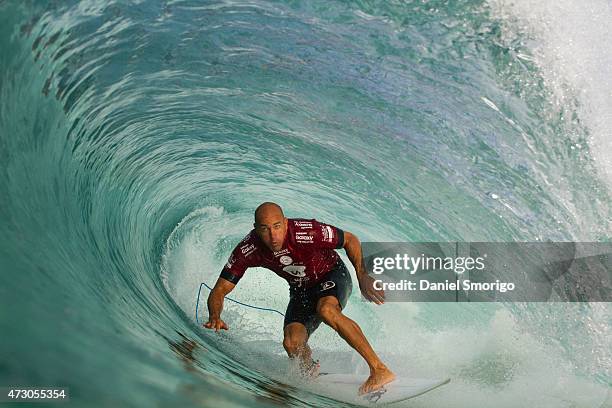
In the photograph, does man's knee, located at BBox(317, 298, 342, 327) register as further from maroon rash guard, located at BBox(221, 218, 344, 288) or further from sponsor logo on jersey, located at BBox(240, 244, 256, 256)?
sponsor logo on jersey, located at BBox(240, 244, 256, 256)

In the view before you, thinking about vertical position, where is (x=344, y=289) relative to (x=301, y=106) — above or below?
below

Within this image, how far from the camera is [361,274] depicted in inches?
185

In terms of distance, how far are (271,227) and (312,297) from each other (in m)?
1.00

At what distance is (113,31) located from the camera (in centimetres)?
469

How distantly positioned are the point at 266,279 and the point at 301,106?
3.80 m

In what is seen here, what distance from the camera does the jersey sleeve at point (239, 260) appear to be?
4.69 m

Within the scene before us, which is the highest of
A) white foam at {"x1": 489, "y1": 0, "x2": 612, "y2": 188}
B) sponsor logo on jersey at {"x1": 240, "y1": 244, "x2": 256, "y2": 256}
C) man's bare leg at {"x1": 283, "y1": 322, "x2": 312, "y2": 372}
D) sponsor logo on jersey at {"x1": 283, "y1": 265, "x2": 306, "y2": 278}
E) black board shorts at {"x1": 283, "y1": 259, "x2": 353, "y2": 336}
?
white foam at {"x1": 489, "y1": 0, "x2": 612, "y2": 188}

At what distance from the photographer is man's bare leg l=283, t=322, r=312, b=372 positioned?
4770mm

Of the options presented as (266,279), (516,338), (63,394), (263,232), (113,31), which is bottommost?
(63,394)

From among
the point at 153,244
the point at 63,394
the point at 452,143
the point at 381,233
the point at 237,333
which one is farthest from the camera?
the point at 381,233

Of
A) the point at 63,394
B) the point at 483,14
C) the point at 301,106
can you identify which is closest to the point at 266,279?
the point at 301,106

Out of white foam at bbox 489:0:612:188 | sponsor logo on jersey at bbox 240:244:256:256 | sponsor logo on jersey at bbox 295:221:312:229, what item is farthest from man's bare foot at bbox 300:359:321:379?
white foam at bbox 489:0:612:188

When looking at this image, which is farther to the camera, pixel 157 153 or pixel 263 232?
pixel 157 153

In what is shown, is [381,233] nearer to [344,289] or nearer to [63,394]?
[344,289]
